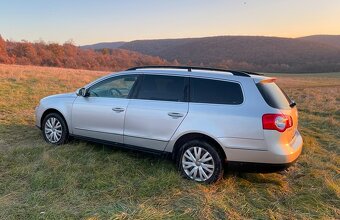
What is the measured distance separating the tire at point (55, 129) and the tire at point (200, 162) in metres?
2.56

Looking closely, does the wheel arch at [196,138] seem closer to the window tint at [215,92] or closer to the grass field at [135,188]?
the grass field at [135,188]

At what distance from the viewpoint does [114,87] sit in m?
6.19

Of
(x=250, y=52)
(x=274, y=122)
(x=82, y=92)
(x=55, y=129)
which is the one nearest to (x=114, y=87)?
(x=82, y=92)

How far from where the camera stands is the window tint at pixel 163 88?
5.45m

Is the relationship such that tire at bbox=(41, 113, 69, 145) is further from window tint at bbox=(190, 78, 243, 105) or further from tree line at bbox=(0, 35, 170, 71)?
tree line at bbox=(0, 35, 170, 71)

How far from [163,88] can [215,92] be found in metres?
0.88

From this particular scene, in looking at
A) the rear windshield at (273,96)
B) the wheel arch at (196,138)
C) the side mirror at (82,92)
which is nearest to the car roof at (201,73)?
the rear windshield at (273,96)

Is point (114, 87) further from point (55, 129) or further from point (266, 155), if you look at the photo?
point (266, 155)

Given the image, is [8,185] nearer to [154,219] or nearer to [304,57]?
[154,219]

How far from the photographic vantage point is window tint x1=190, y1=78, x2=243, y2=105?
5.04m

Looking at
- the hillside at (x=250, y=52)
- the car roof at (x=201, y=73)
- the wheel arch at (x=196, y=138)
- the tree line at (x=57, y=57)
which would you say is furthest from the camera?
the hillside at (x=250, y=52)

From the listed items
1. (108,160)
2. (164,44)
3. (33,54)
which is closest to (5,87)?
(108,160)

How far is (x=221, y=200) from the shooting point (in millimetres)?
4523

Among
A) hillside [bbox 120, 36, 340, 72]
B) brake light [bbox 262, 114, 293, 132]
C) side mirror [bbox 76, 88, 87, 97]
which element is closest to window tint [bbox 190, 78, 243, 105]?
brake light [bbox 262, 114, 293, 132]
